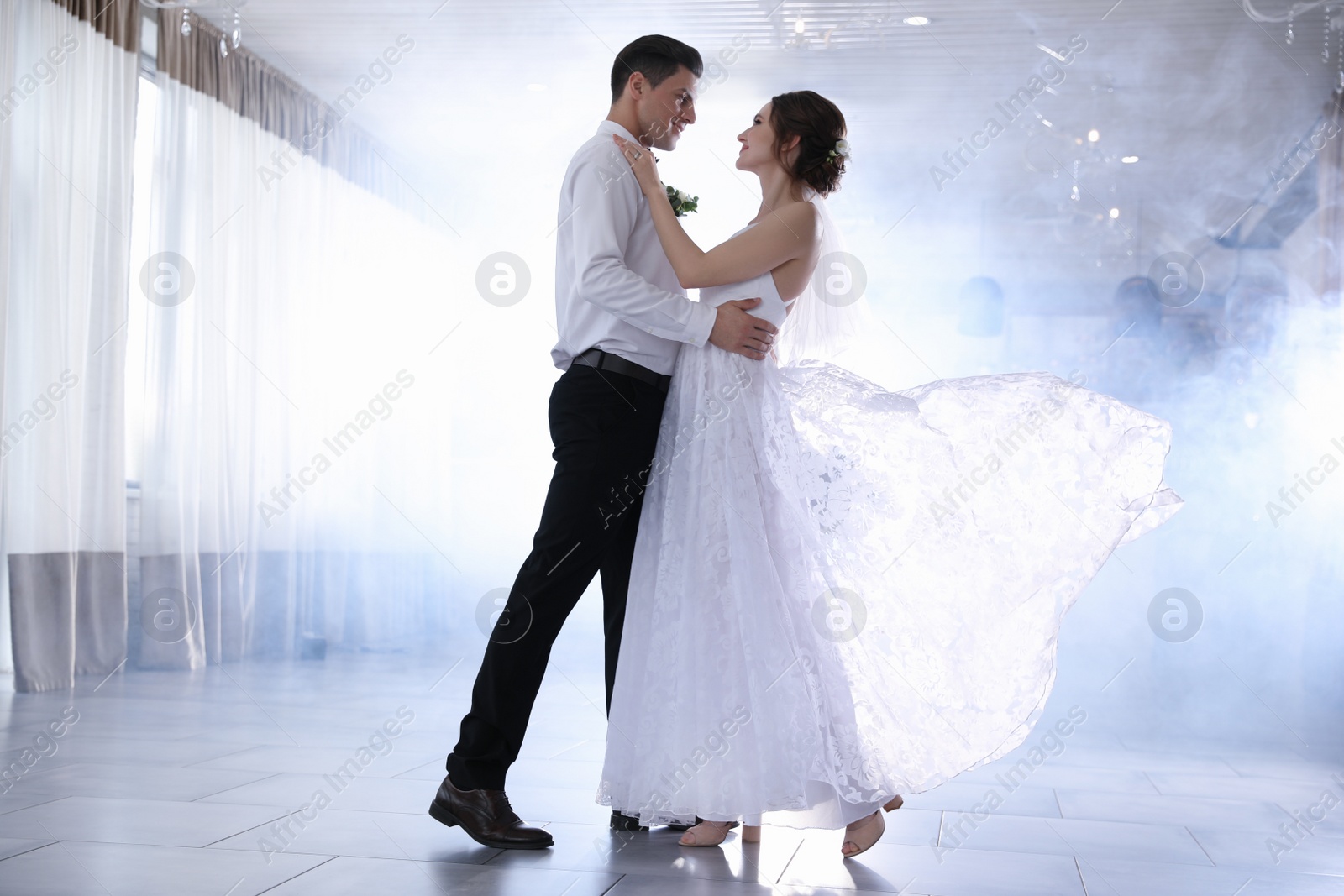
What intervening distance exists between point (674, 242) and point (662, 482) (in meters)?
0.46

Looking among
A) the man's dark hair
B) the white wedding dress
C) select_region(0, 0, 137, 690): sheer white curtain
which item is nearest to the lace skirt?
the white wedding dress

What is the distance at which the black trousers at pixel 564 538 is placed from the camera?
1904 mm

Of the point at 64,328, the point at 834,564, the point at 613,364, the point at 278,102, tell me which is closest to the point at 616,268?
the point at 613,364

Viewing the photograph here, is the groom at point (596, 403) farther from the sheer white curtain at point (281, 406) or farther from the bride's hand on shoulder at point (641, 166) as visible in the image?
the sheer white curtain at point (281, 406)

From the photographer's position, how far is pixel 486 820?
6.18 feet

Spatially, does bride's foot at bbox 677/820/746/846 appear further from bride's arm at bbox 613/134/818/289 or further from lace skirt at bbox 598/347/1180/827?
bride's arm at bbox 613/134/818/289

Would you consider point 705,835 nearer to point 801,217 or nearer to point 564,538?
point 564,538

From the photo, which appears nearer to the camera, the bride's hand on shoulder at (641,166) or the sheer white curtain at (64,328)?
the bride's hand on shoulder at (641,166)

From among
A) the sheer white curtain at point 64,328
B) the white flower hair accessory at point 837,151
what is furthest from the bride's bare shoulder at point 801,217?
the sheer white curtain at point 64,328

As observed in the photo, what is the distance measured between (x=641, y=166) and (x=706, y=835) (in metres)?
1.27

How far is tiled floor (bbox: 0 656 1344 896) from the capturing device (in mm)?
1716

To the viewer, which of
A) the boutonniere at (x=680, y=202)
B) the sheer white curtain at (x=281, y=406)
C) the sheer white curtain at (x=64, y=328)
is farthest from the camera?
the sheer white curtain at (x=281, y=406)

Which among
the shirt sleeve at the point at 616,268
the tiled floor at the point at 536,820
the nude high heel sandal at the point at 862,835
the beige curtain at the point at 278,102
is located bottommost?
the tiled floor at the point at 536,820

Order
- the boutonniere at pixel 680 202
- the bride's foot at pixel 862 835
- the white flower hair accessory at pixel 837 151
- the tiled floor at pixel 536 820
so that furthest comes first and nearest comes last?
1. the boutonniere at pixel 680 202
2. the white flower hair accessory at pixel 837 151
3. the bride's foot at pixel 862 835
4. the tiled floor at pixel 536 820
